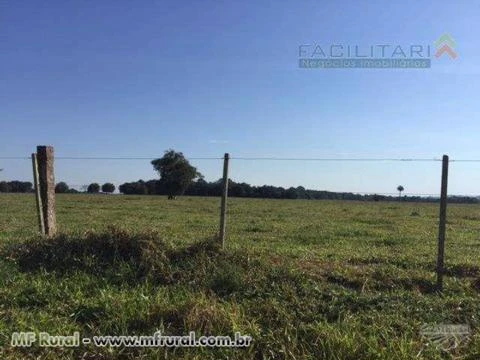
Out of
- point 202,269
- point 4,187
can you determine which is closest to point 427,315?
point 202,269

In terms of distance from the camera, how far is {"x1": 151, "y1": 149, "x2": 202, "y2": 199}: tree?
238 feet

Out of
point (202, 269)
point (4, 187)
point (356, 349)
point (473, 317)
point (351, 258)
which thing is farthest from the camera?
point (4, 187)

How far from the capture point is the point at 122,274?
6.70 metres

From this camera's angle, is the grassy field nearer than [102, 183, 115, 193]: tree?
Yes

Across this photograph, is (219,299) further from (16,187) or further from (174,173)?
(16,187)

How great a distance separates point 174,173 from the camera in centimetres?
7244

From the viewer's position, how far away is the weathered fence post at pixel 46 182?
29.9 feet

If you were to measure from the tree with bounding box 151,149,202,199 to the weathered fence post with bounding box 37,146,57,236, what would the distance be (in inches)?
2458

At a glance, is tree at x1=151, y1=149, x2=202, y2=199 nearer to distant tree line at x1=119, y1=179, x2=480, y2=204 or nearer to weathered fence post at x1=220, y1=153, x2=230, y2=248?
distant tree line at x1=119, y1=179, x2=480, y2=204

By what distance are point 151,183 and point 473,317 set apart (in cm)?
9772

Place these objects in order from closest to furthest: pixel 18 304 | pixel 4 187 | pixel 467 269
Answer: pixel 18 304 → pixel 467 269 → pixel 4 187

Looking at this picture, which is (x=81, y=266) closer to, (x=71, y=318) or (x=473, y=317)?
(x=71, y=318)

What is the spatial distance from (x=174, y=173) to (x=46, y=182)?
209 feet

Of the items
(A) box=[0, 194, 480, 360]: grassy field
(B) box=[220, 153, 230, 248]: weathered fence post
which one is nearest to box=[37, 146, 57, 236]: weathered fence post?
(A) box=[0, 194, 480, 360]: grassy field
